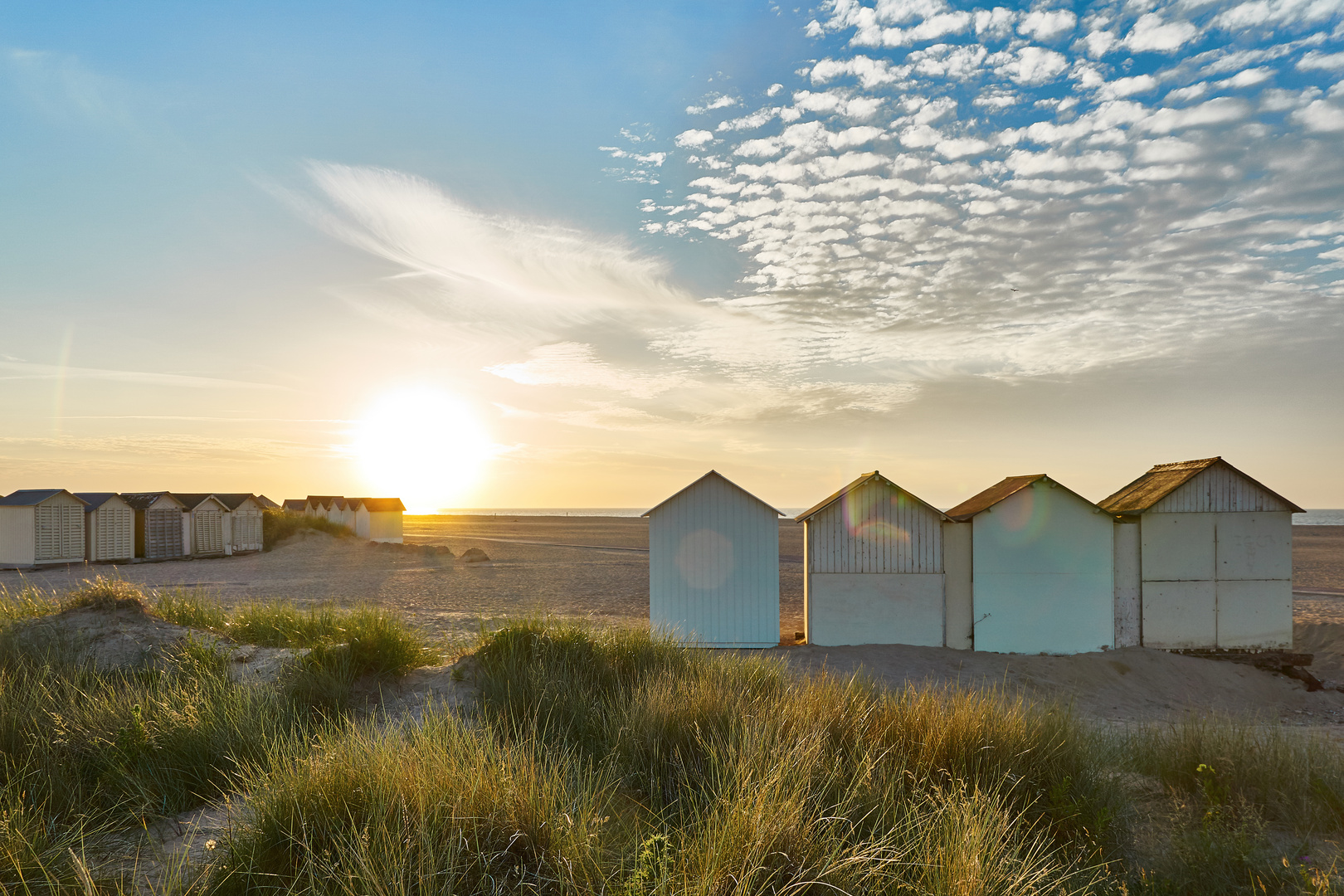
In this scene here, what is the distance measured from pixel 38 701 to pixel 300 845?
13.6 ft

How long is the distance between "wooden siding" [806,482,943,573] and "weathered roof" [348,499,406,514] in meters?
39.6

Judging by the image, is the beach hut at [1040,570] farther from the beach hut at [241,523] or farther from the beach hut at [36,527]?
the beach hut at [241,523]

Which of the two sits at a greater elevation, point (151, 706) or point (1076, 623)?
point (151, 706)

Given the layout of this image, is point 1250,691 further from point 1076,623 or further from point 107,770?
point 107,770

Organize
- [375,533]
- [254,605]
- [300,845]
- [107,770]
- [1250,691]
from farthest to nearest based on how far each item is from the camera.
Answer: [375,533] < [1250,691] < [254,605] < [107,770] < [300,845]

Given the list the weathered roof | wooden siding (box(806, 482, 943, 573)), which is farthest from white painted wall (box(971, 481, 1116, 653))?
the weathered roof

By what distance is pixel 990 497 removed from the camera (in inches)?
614

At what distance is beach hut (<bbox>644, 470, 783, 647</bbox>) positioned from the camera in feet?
47.7

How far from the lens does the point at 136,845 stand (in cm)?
439

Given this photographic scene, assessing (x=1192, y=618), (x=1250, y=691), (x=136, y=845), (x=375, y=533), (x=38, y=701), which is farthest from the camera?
(x=375, y=533)

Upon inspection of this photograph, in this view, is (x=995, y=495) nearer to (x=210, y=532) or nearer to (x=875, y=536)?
(x=875, y=536)

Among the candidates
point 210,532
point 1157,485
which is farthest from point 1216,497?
point 210,532

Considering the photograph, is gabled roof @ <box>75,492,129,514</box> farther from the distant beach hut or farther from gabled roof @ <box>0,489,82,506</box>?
the distant beach hut

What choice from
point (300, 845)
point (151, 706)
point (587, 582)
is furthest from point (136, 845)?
point (587, 582)
